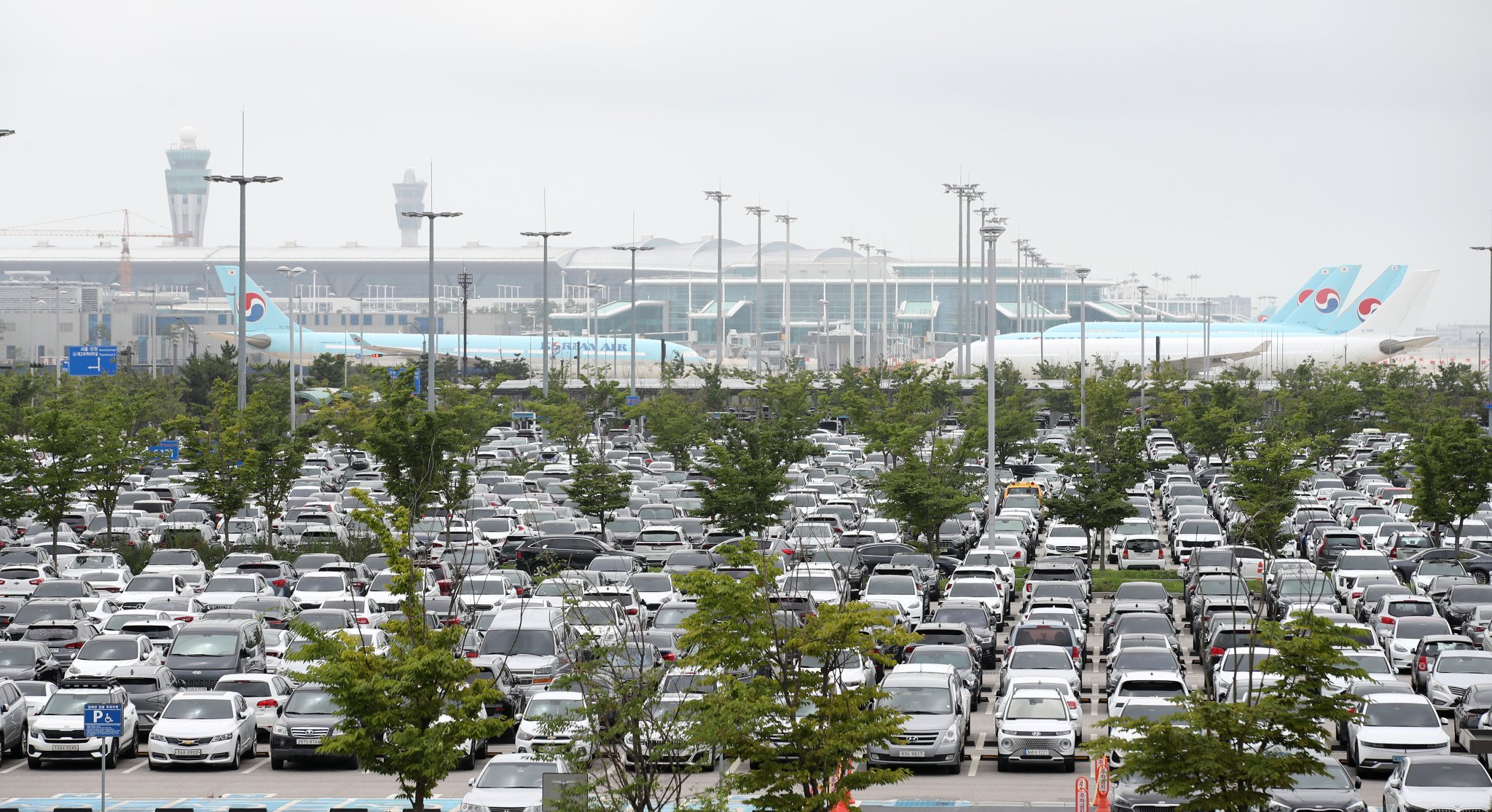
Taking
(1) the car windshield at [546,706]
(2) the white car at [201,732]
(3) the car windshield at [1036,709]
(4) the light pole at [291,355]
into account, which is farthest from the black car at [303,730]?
(4) the light pole at [291,355]

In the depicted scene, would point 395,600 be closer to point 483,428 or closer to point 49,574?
point 49,574

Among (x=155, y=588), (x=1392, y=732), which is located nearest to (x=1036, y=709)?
(x=1392, y=732)

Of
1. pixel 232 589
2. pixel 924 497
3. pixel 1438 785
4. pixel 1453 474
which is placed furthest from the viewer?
pixel 1453 474

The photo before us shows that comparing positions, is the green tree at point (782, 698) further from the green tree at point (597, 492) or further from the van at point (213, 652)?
the green tree at point (597, 492)

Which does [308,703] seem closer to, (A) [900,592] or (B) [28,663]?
(B) [28,663]

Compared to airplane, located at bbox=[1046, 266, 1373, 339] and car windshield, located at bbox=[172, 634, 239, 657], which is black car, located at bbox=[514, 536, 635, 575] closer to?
car windshield, located at bbox=[172, 634, 239, 657]

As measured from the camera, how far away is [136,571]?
4159cm

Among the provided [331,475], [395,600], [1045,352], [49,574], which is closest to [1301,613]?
[395,600]

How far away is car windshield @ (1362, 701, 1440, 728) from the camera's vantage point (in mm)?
22312

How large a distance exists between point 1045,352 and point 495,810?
12409 cm

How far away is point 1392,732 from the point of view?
72.6 ft

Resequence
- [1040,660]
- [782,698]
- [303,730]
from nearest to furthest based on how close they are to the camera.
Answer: [782,698] → [303,730] → [1040,660]

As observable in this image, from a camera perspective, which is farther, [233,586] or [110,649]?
[233,586]

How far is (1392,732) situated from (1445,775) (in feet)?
10.9
